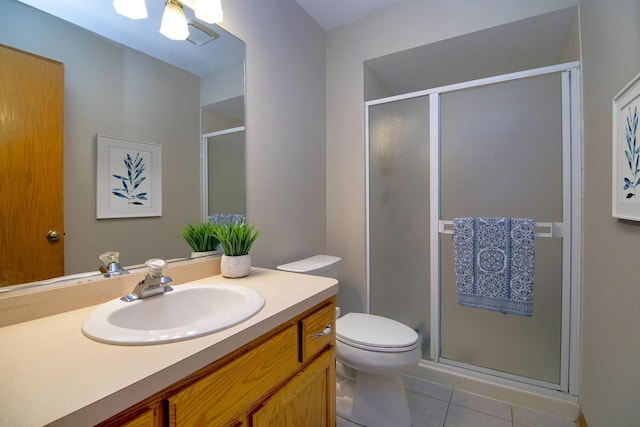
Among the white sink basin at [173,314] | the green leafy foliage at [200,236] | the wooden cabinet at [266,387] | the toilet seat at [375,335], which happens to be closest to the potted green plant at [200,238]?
the green leafy foliage at [200,236]

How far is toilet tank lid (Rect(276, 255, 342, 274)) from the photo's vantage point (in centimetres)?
162

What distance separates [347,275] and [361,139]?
1.05m

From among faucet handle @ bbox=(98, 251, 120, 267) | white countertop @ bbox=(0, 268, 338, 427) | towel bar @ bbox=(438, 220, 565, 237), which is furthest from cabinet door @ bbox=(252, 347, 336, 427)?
towel bar @ bbox=(438, 220, 565, 237)

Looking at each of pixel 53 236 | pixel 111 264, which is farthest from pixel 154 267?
pixel 53 236

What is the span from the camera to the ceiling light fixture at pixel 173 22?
1150mm

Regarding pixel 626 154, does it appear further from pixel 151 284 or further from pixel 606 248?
pixel 151 284

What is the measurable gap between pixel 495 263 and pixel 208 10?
1.97 metres

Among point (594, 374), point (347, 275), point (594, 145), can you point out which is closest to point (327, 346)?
point (347, 275)

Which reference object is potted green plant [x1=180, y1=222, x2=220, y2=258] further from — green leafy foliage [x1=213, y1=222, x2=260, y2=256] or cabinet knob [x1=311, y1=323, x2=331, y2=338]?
cabinet knob [x1=311, y1=323, x2=331, y2=338]

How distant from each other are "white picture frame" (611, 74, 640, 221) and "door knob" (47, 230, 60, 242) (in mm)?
1800

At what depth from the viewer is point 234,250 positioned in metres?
1.24

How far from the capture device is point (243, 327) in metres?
0.71

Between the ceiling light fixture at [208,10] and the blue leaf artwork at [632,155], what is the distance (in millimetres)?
1590

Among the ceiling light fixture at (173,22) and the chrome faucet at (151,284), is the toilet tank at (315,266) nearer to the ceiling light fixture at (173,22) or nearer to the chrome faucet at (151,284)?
the chrome faucet at (151,284)
